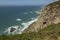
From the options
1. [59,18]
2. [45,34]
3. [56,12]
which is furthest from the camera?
[56,12]

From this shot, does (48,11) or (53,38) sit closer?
(53,38)

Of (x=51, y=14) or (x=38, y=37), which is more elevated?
(x=38, y=37)

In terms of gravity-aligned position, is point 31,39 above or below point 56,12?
above

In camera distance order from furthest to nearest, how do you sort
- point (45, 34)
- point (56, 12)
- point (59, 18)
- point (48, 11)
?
point (48, 11), point (56, 12), point (59, 18), point (45, 34)

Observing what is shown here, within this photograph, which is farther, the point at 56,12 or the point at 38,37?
the point at 56,12

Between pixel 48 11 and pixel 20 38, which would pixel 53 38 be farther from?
pixel 48 11

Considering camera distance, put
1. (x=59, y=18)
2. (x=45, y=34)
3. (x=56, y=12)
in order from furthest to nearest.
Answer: (x=56, y=12)
(x=59, y=18)
(x=45, y=34)

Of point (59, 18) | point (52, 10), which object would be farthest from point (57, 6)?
point (59, 18)

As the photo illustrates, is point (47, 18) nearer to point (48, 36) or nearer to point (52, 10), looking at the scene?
point (52, 10)

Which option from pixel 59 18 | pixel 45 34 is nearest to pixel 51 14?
pixel 59 18
